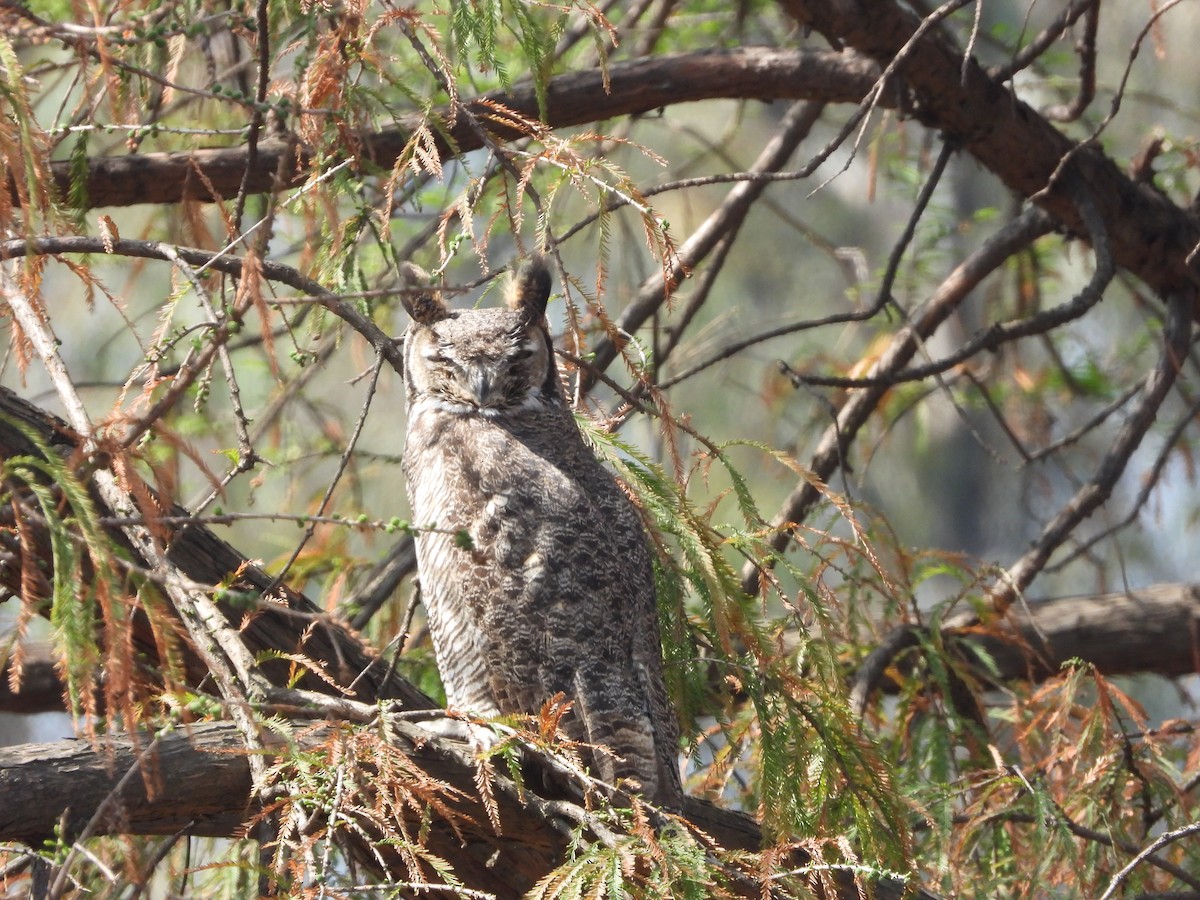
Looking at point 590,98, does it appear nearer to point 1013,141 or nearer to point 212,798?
point 1013,141

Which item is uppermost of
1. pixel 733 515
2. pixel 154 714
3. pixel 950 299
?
pixel 733 515

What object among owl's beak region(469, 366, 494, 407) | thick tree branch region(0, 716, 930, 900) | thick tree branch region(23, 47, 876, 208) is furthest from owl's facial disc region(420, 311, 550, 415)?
thick tree branch region(0, 716, 930, 900)

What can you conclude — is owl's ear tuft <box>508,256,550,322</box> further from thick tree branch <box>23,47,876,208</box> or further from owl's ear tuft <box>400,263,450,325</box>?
thick tree branch <box>23,47,876,208</box>

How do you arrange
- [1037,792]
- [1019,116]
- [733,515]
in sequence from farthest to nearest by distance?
[733,515], [1019,116], [1037,792]

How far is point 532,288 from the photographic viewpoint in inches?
122

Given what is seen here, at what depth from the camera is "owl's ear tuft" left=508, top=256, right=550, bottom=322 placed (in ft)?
10.2

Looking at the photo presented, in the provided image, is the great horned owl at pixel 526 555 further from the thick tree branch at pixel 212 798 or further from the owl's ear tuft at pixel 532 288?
the thick tree branch at pixel 212 798

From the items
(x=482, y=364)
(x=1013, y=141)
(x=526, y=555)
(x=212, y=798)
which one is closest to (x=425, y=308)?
(x=482, y=364)

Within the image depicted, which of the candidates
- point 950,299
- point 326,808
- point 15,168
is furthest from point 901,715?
point 15,168

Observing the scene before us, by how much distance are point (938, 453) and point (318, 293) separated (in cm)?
995

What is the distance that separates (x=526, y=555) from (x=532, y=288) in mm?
744

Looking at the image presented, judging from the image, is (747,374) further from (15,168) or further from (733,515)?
(15,168)

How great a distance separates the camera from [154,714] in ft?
7.33

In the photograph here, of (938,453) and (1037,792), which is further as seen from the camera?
(938,453)
